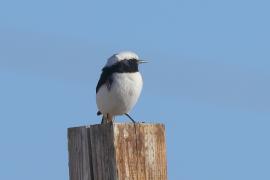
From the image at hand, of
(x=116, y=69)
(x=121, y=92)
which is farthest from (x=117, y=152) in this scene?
(x=116, y=69)

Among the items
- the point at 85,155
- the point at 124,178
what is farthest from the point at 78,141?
the point at 124,178

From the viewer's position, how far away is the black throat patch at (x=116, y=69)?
725 cm

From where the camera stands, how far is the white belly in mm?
7211

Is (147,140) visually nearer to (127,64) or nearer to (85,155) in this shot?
(85,155)

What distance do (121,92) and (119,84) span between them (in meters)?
0.09

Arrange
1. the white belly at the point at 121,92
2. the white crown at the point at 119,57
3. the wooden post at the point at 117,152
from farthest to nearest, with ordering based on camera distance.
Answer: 1. the white crown at the point at 119,57
2. the white belly at the point at 121,92
3. the wooden post at the point at 117,152

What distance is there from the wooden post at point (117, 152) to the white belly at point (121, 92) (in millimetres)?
3757

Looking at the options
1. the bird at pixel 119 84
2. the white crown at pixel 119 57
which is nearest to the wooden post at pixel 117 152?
the bird at pixel 119 84

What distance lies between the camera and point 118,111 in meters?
7.50

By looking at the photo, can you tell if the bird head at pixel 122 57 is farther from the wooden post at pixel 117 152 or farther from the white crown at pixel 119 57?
the wooden post at pixel 117 152

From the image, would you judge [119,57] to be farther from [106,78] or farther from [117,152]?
[117,152]

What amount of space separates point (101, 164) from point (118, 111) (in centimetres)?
421

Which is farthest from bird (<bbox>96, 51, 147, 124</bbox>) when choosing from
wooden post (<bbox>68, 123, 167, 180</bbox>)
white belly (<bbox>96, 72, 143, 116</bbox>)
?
wooden post (<bbox>68, 123, 167, 180</bbox>)

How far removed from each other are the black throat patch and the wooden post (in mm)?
3801
